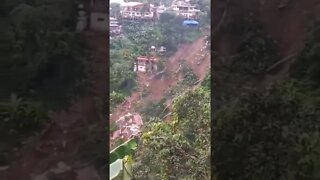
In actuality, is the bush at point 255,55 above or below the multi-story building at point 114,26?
below

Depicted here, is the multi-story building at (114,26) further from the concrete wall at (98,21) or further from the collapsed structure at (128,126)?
the collapsed structure at (128,126)

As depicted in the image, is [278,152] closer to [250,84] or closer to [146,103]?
[250,84]

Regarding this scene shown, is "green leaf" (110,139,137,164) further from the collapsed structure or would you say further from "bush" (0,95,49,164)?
"bush" (0,95,49,164)

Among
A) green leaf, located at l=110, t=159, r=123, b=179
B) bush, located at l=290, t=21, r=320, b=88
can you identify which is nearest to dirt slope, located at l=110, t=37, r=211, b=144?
green leaf, located at l=110, t=159, r=123, b=179

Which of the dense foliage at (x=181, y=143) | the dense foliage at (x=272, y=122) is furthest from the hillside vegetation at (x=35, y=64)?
the dense foliage at (x=272, y=122)

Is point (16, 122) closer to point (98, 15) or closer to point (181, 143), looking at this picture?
point (98, 15)

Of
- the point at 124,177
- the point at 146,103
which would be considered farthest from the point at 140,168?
the point at 146,103

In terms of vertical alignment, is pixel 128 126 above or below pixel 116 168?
above

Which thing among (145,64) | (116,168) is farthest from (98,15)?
(116,168)
